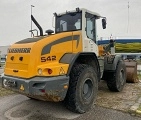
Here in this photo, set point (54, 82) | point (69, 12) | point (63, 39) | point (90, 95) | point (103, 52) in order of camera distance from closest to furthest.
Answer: point (54, 82) → point (63, 39) → point (90, 95) → point (69, 12) → point (103, 52)

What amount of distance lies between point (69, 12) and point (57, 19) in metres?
0.56

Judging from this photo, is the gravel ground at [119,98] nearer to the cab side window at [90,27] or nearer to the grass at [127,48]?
the cab side window at [90,27]

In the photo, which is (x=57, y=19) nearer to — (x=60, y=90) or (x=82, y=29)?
(x=82, y=29)

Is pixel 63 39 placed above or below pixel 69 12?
below

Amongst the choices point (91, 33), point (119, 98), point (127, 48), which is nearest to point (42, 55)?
point (91, 33)

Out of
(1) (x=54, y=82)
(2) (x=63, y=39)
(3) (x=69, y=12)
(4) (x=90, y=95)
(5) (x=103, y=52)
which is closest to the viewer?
(1) (x=54, y=82)

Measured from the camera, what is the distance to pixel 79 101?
5574 millimetres

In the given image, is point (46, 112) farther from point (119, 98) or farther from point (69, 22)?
point (69, 22)

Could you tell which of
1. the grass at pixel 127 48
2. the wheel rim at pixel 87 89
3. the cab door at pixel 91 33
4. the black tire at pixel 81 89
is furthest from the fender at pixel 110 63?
the grass at pixel 127 48

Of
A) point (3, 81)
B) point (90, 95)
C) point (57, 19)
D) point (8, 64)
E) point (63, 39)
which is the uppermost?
point (57, 19)

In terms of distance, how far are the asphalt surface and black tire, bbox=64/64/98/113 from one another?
0.21 meters

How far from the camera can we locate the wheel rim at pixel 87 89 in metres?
5.96

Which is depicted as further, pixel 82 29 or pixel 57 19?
pixel 57 19

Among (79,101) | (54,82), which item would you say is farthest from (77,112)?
(54,82)
